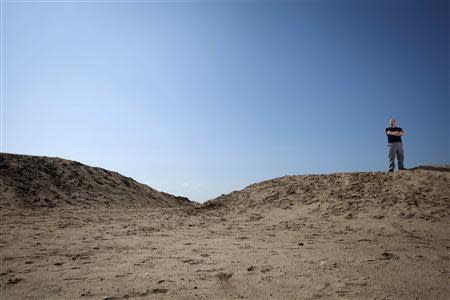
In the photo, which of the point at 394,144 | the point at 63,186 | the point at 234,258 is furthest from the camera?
the point at 63,186

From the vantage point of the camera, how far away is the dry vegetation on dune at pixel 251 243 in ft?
16.6

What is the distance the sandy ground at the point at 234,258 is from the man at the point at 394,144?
13.1ft

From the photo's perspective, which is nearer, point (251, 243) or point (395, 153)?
point (251, 243)

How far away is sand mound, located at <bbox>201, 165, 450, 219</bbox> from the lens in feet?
32.3

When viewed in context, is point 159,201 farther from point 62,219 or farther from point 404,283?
point 404,283

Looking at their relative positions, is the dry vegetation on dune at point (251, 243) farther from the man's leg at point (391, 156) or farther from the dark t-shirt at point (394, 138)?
the dark t-shirt at point (394, 138)

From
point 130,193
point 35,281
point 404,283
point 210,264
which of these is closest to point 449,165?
point 404,283

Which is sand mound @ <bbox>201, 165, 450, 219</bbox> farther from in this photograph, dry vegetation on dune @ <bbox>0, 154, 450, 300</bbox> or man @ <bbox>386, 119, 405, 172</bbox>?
man @ <bbox>386, 119, 405, 172</bbox>

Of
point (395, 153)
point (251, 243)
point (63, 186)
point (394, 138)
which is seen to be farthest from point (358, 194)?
point (63, 186)

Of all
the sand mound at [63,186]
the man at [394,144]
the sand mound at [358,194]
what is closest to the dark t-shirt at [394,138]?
the man at [394,144]

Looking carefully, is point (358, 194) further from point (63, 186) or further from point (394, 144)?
point (63, 186)

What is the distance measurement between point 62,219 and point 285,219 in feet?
24.2

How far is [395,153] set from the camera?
41.7 feet

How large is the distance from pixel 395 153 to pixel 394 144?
14.1 inches
